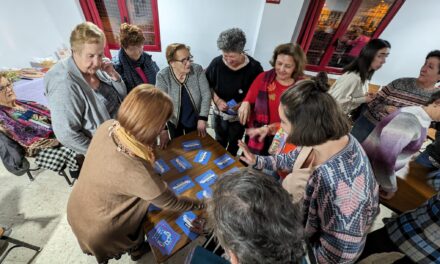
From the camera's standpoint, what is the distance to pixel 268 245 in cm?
68

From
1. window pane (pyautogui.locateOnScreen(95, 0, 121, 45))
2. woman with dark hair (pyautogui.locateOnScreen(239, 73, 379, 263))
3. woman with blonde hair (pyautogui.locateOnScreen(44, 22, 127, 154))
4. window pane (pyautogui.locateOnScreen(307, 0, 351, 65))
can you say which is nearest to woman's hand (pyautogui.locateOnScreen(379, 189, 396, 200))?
woman with dark hair (pyautogui.locateOnScreen(239, 73, 379, 263))

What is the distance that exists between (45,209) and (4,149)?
2.79 feet

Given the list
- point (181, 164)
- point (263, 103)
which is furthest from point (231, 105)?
point (181, 164)

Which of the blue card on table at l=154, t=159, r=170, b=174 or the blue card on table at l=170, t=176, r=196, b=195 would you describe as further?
the blue card on table at l=154, t=159, r=170, b=174

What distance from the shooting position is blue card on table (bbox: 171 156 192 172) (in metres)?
1.68

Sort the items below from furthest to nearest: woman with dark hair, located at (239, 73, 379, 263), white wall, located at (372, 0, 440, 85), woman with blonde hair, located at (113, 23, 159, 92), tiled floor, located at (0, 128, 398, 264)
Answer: white wall, located at (372, 0, 440, 85)
woman with blonde hair, located at (113, 23, 159, 92)
tiled floor, located at (0, 128, 398, 264)
woman with dark hair, located at (239, 73, 379, 263)

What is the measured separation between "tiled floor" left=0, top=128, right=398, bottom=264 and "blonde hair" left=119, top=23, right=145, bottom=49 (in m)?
2.12

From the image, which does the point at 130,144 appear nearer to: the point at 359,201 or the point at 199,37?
the point at 359,201

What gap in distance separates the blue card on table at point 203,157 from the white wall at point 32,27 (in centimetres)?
369

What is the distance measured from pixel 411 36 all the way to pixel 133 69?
576 cm

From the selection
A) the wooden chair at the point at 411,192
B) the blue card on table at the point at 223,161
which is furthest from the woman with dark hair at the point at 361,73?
the blue card on table at the point at 223,161

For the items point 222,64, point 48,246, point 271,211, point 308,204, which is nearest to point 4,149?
point 48,246

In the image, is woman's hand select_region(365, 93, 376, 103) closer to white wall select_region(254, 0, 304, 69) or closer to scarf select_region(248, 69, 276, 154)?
scarf select_region(248, 69, 276, 154)

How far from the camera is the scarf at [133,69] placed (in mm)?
2624
